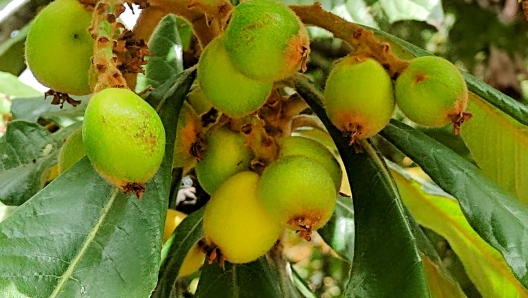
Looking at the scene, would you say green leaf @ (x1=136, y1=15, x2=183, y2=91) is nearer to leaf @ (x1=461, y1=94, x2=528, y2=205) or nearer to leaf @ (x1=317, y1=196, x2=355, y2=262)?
leaf @ (x1=317, y1=196, x2=355, y2=262)

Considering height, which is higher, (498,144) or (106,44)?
(106,44)

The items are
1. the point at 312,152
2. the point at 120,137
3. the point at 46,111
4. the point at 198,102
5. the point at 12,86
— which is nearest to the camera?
the point at 120,137

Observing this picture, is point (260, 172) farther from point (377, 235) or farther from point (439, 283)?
point (439, 283)

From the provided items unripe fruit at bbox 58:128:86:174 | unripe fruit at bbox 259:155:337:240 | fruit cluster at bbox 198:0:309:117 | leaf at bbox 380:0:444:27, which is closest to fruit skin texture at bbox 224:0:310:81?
fruit cluster at bbox 198:0:309:117

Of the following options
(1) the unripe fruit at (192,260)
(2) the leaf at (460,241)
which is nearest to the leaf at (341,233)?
(2) the leaf at (460,241)

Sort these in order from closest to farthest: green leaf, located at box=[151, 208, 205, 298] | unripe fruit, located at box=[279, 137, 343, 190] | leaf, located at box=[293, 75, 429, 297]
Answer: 1. leaf, located at box=[293, 75, 429, 297]
2. unripe fruit, located at box=[279, 137, 343, 190]
3. green leaf, located at box=[151, 208, 205, 298]

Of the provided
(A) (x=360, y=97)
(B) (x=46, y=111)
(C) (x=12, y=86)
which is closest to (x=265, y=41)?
(A) (x=360, y=97)
